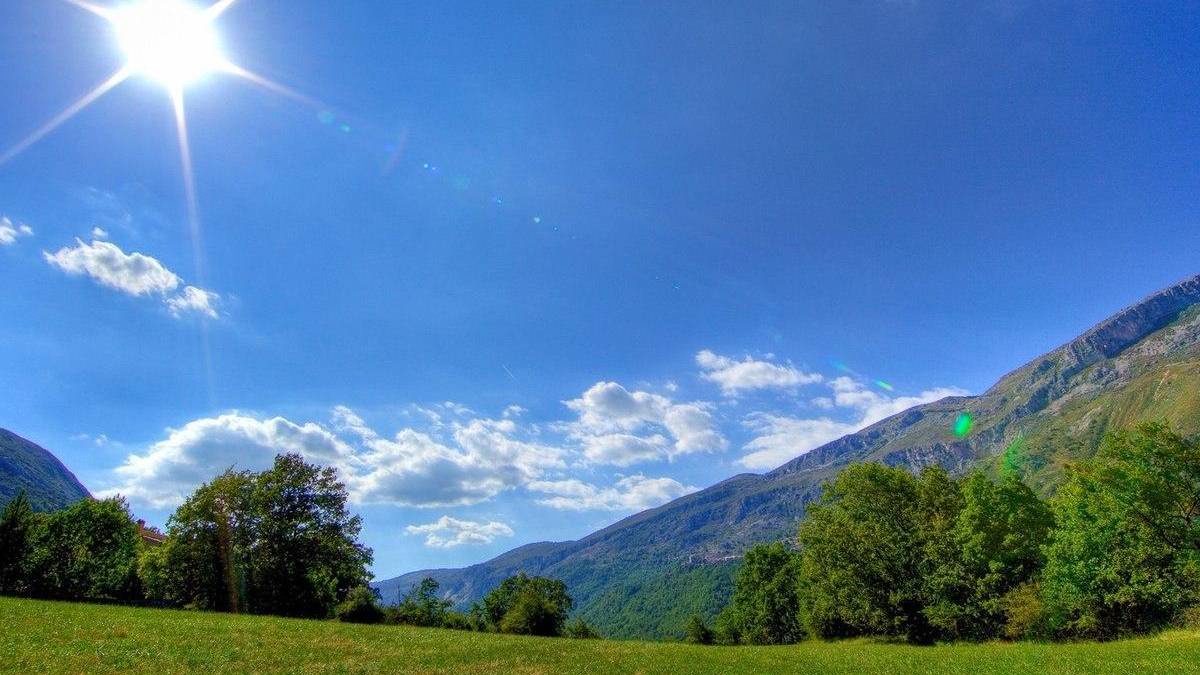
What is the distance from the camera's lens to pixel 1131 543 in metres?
41.7

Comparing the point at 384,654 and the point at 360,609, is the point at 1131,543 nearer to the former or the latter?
the point at 384,654

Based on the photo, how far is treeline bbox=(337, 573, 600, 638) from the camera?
5588 cm

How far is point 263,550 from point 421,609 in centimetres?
2031

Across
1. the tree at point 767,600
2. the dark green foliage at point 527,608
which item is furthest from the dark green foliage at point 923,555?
the dark green foliage at point 527,608

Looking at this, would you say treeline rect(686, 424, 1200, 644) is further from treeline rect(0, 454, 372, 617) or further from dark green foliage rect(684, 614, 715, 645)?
treeline rect(0, 454, 372, 617)

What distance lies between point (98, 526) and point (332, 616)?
119 ft

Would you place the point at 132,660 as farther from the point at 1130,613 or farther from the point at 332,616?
the point at 1130,613

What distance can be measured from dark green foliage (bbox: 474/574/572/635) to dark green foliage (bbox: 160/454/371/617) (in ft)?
72.4

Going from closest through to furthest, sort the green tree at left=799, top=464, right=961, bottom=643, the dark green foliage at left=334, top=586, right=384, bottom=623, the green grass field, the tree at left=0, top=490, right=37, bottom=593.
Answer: the green grass field, the dark green foliage at left=334, top=586, right=384, bottom=623, the green tree at left=799, top=464, right=961, bottom=643, the tree at left=0, top=490, right=37, bottom=593

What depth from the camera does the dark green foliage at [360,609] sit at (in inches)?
2119

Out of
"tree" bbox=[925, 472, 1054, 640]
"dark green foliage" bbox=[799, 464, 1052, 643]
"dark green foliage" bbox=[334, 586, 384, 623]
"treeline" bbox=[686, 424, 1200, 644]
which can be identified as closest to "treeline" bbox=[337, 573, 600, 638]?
"dark green foliage" bbox=[334, 586, 384, 623]

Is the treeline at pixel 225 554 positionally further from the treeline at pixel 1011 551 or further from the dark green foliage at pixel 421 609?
the treeline at pixel 1011 551

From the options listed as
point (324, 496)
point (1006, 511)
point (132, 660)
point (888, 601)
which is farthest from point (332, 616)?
point (1006, 511)

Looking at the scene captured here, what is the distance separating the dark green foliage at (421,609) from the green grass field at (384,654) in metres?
28.0
